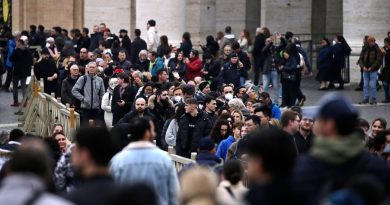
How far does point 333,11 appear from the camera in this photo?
39.2m

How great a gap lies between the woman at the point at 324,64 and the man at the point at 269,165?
2161 cm

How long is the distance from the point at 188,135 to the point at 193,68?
927 centimetres

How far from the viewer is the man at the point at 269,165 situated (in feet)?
24.2

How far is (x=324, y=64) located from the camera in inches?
1154

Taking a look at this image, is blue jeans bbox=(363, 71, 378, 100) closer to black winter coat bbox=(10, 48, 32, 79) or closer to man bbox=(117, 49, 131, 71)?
man bbox=(117, 49, 131, 71)

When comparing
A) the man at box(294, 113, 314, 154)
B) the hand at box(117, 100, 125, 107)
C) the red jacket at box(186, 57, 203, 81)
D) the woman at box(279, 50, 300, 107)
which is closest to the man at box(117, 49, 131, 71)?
the red jacket at box(186, 57, 203, 81)

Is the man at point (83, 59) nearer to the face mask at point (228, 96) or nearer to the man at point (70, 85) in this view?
the man at point (70, 85)

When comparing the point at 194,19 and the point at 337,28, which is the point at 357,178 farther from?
the point at 337,28

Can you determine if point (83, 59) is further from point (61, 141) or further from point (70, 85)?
point (61, 141)

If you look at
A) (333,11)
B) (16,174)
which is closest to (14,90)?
(333,11)

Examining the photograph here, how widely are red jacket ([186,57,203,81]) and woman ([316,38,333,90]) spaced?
3680mm

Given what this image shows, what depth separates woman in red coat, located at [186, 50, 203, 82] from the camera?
2659 cm

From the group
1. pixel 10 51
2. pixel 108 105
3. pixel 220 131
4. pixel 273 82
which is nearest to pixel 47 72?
pixel 10 51

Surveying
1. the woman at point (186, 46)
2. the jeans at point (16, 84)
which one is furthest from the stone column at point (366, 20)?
the jeans at point (16, 84)
